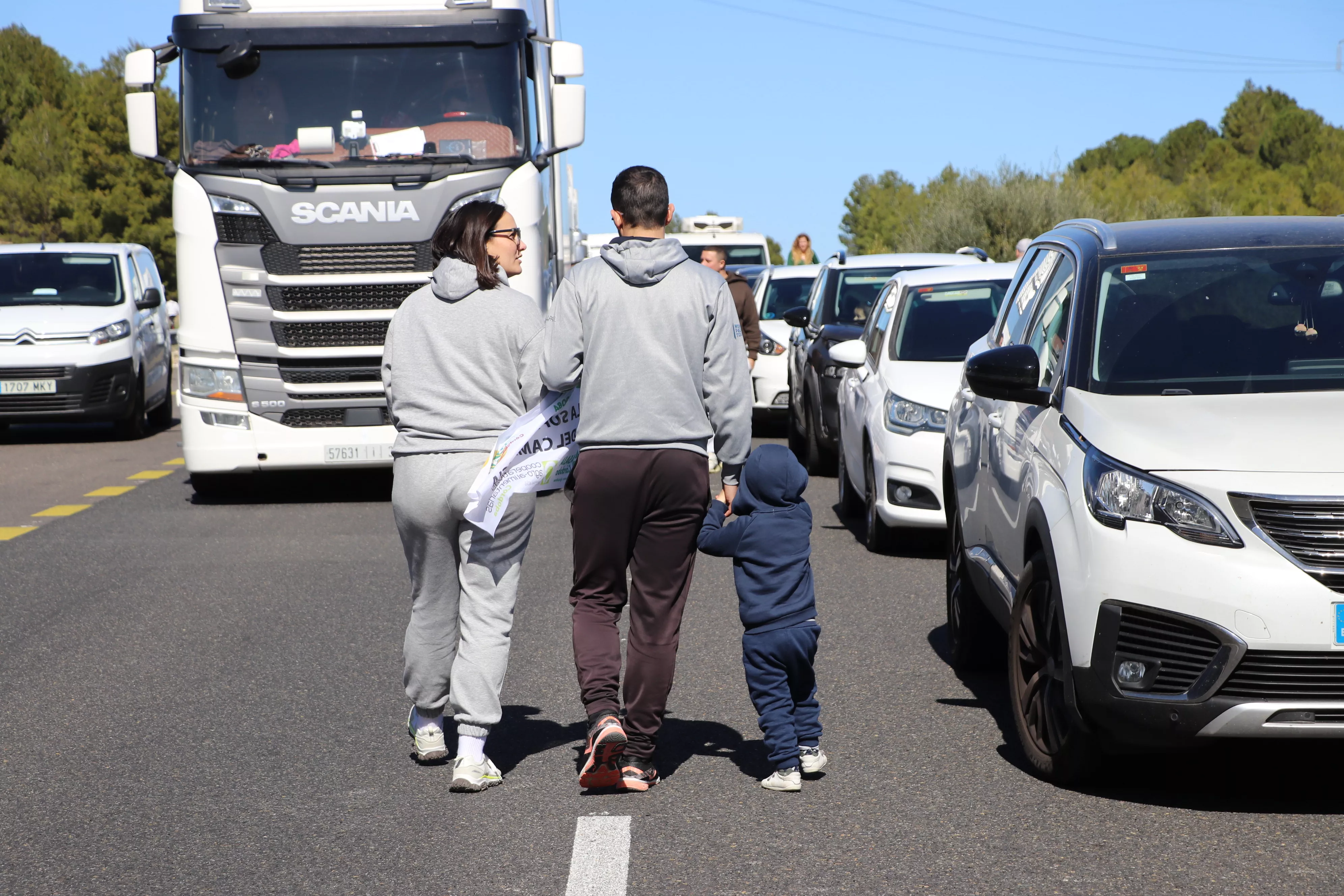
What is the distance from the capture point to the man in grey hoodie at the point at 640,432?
4949 millimetres

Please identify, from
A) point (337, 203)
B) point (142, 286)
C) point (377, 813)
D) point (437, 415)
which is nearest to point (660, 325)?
point (437, 415)

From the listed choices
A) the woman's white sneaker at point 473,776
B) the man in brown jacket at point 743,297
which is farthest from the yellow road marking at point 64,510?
the woman's white sneaker at point 473,776

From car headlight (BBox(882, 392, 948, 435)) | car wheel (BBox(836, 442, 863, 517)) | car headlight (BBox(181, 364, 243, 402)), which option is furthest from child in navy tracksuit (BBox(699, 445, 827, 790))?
car headlight (BBox(181, 364, 243, 402))

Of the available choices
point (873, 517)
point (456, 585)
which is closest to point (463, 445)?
point (456, 585)

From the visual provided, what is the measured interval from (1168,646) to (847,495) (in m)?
6.90

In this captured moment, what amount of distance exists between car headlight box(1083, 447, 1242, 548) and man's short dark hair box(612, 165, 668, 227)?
1516 mm

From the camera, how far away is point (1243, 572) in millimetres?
4297

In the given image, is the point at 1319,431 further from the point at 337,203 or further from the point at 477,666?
the point at 337,203

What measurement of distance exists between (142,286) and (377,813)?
1590 cm

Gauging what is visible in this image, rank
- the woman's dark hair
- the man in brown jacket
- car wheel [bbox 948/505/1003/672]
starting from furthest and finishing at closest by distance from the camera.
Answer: the man in brown jacket < car wheel [bbox 948/505/1003/672] < the woman's dark hair

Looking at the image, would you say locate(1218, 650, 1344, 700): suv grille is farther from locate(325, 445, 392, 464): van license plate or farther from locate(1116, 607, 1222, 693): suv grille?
locate(325, 445, 392, 464): van license plate

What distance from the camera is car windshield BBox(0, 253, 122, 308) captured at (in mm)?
18609

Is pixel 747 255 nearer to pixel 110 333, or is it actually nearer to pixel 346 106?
pixel 110 333

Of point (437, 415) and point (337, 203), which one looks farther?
point (337, 203)
